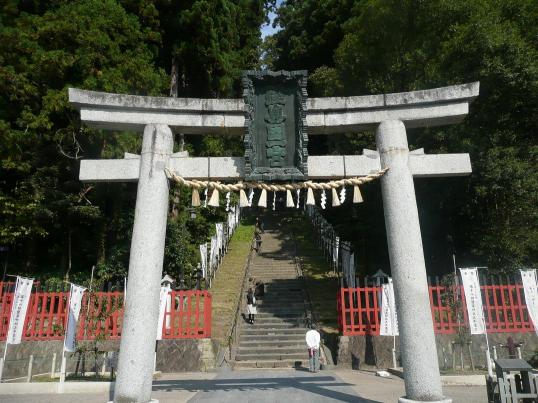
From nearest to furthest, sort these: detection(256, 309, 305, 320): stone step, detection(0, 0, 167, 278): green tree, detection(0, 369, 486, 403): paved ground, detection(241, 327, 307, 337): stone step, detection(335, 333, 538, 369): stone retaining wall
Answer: detection(0, 369, 486, 403): paved ground, detection(335, 333, 538, 369): stone retaining wall, detection(241, 327, 307, 337): stone step, detection(0, 0, 167, 278): green tree, detection(256, 309, 305, 320): stone step

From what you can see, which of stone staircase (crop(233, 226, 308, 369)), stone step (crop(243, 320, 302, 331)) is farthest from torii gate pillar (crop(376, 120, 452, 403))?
stone step (crop(243, 320, 302, 331))

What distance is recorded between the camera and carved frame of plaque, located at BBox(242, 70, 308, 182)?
260 inches

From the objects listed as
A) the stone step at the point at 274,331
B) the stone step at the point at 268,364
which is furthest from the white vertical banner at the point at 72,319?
the stone step at the point at 274,331

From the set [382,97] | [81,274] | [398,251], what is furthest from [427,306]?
[81,274]

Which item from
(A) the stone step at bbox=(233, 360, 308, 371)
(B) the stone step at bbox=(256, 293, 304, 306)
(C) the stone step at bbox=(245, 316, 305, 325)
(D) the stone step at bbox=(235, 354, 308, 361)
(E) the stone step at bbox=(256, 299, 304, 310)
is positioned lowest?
(A) the stone step at bbox=(233, 360, 308, 371)

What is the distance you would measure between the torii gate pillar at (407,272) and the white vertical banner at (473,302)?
4.78 metres

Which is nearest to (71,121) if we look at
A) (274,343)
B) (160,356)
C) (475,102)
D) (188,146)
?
(188,146)

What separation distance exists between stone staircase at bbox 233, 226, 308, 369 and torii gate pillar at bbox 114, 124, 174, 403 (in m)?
6.69

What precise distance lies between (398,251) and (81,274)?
15.9 metres

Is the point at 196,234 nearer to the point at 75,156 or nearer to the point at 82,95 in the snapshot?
the point at 75,156

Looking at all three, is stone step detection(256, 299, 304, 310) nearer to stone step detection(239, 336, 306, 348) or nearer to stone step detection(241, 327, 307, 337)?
stone step detection(241, 327, 307, 337)

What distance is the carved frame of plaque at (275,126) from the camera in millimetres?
6609

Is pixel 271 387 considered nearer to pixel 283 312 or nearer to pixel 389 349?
pixel 389 349

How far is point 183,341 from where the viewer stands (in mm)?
11734
